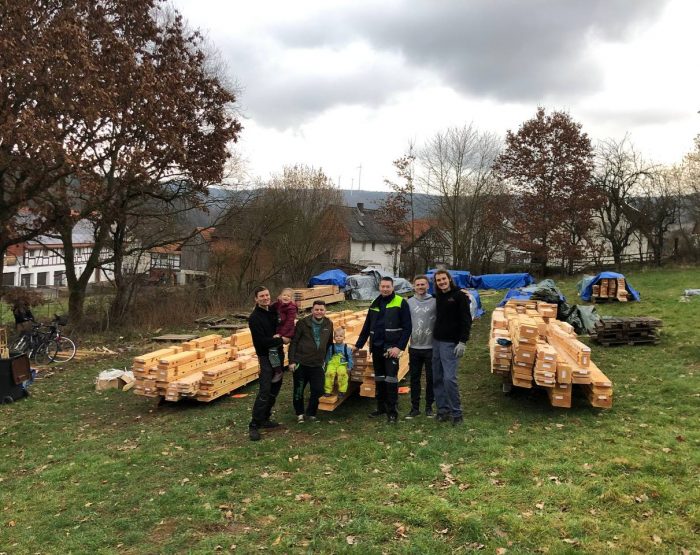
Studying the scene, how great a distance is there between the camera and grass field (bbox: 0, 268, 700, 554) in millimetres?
3889

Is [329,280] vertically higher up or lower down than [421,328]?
higher up

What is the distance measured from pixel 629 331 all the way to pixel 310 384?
8.45 metres

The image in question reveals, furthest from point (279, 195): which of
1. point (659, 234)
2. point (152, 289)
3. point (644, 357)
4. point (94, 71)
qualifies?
point (659, 234)

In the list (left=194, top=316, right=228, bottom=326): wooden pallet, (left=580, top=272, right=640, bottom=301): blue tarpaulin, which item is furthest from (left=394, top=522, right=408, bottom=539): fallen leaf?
(left=580, top=272, right=640, bottom=301): blue tarpaulin

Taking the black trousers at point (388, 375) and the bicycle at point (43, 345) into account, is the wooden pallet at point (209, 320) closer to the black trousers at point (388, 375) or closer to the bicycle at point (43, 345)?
the bicycle at point (43, 345)

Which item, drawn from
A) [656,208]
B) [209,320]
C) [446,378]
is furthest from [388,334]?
[656,208]

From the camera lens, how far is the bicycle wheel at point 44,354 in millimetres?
12396

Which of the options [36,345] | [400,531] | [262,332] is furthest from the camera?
[36,345]

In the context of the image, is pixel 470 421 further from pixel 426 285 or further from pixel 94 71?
pixel 94 71

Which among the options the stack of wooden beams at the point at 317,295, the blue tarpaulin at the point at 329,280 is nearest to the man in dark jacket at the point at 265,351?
the stack of wooden beams at the point at 317,295

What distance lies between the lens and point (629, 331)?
11344mm

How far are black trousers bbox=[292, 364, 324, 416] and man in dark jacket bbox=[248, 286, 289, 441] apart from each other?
1.08 ft

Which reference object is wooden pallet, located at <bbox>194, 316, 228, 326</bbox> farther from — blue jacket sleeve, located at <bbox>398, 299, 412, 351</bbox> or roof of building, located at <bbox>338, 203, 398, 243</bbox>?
roof of building, located at <bbox>338, 203, 398, 243</bbox>

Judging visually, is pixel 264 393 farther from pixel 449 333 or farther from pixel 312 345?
pixel 449 333
